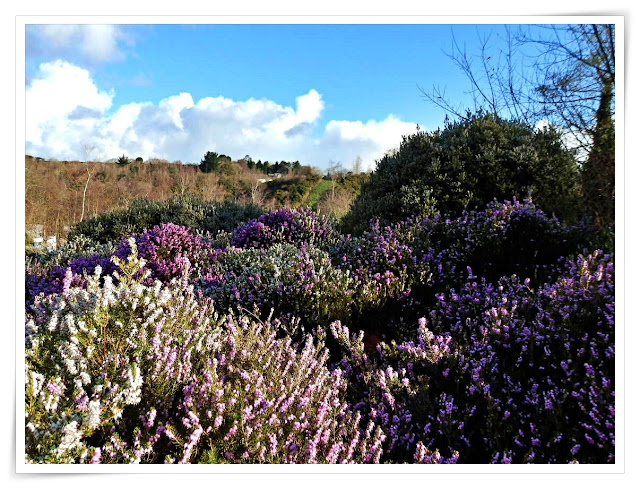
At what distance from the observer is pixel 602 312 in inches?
112

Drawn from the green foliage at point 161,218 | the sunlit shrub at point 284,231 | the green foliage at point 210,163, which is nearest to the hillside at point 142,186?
the green foliage at point 210,163

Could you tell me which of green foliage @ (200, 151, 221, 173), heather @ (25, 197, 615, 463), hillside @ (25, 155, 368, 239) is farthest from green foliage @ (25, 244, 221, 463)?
green foliage @ (200, 151, 221, 173)

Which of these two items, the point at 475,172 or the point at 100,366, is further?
the point at 475,172

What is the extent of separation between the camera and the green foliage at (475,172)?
19.2 ft

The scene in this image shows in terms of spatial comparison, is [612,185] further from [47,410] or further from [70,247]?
[70,247]

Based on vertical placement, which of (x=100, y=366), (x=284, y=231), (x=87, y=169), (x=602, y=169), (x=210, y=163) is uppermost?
(x=210, y=163)

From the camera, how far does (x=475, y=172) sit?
6.19m

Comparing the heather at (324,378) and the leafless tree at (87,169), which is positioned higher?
the leafless tree at (87,169)

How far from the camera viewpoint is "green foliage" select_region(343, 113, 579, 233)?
19.2 feet

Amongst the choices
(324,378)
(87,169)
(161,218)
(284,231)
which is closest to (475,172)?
(284,231)

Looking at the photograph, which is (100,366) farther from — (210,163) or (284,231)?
(210,163)

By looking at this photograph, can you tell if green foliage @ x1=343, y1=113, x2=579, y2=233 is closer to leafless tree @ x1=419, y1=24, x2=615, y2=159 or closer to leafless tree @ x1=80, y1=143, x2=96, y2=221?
leafless tree @ x1=419, y1=24, x2=615, y2=159

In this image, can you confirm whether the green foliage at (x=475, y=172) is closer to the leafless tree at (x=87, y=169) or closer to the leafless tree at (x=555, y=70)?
the leafless tree at (x=555, y=70)

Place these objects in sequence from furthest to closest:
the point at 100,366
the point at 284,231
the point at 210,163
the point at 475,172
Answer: the point at 210,163 < the point at 284,231 < the point at 475,172 < the point at 100,366
